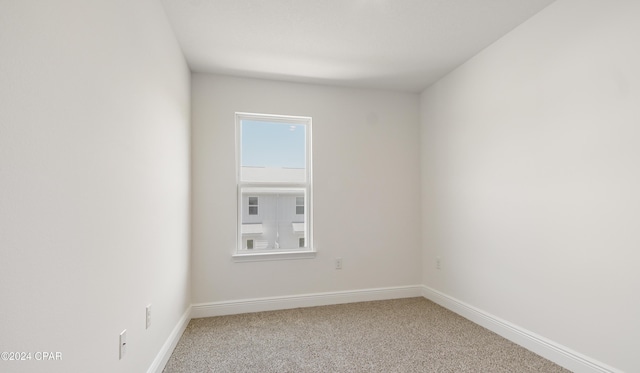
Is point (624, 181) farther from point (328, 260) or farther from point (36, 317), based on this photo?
point (36, 317)

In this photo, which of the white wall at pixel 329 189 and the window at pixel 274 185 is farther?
the window at pixel 274 185

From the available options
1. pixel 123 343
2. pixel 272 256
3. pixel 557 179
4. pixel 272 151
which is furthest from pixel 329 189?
pixel 123 343

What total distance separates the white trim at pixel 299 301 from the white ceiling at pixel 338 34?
2410 mm

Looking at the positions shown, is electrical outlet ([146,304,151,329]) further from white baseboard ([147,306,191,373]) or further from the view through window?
the view through window

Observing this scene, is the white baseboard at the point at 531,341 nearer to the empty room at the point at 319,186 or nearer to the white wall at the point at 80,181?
the empty room at the point at 319,186

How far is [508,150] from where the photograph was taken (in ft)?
7.87

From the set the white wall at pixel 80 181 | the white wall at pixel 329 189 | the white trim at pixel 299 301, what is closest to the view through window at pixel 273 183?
the white wall at pixel 329 189

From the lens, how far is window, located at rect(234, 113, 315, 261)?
125 inches

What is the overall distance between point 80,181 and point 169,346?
1.63m

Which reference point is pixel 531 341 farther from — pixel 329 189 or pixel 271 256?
pixel 271 256

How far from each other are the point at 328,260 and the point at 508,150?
2072mm

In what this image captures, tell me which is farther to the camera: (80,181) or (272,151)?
(272,151)

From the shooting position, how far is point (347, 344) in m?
2.32

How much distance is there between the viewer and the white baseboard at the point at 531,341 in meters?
1.82
